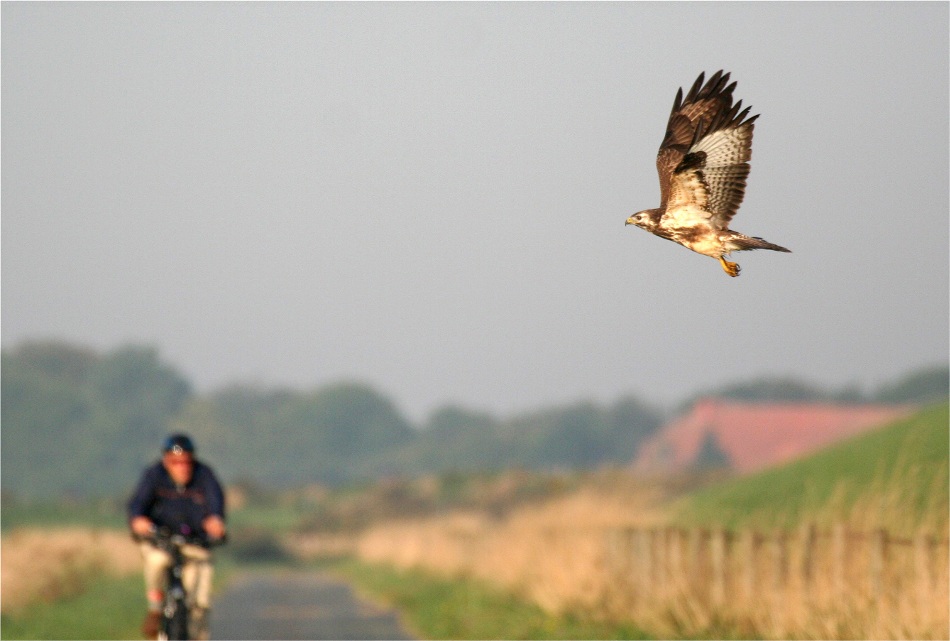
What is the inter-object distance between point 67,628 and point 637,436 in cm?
14024

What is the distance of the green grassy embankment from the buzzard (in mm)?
8334

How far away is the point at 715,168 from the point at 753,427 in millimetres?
81198

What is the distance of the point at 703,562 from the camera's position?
1836 cm

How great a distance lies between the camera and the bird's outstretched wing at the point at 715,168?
723 centimetres

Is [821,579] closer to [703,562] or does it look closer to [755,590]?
[755,590]

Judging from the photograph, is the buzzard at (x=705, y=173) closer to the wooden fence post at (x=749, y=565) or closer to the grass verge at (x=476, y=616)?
the wooden fence post at (x=749, y=565)

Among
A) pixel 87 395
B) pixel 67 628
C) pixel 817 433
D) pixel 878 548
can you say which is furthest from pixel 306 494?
pixel 878 548

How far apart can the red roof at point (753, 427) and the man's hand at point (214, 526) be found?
196 ft

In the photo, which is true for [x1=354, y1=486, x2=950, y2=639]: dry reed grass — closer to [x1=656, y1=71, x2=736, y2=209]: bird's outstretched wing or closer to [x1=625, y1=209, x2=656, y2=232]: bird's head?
[x1=656, y1=71, x2=736, y2=209]: bird's outstretched wing

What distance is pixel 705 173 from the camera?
741 centimetres

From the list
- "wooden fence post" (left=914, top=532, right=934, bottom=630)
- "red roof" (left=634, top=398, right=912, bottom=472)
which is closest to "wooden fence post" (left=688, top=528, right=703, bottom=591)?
"wooden fence post" (left=914, top=532, right=934, bottom=630)

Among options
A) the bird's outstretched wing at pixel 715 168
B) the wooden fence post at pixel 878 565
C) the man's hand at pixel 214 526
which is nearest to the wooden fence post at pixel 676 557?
the wooden fence post at pixel 878 565

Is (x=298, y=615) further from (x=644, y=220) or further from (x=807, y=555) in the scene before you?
(x=644, y=220)

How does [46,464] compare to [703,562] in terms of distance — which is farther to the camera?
[46,464]
